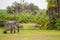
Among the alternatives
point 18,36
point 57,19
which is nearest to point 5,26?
point 18,36

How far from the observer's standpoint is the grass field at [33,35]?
2.44 meters

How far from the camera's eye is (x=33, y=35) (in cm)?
246

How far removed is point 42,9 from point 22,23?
0.35 meters

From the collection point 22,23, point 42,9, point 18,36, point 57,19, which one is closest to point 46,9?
point 42,9

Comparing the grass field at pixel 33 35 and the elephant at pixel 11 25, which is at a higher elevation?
the elephant at pixel 11 25

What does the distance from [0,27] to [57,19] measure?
816 millimetres

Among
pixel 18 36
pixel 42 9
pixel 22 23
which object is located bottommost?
pixel 18 36

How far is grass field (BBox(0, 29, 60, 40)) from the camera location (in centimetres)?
244

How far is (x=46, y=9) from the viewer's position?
252 centimetres

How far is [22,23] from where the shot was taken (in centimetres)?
249

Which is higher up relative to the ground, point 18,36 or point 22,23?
point 22,23

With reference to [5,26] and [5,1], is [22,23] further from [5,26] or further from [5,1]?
[5,1]

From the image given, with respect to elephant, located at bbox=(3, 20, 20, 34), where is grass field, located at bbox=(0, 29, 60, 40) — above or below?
below

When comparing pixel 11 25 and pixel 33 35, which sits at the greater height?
pixel 11 25
